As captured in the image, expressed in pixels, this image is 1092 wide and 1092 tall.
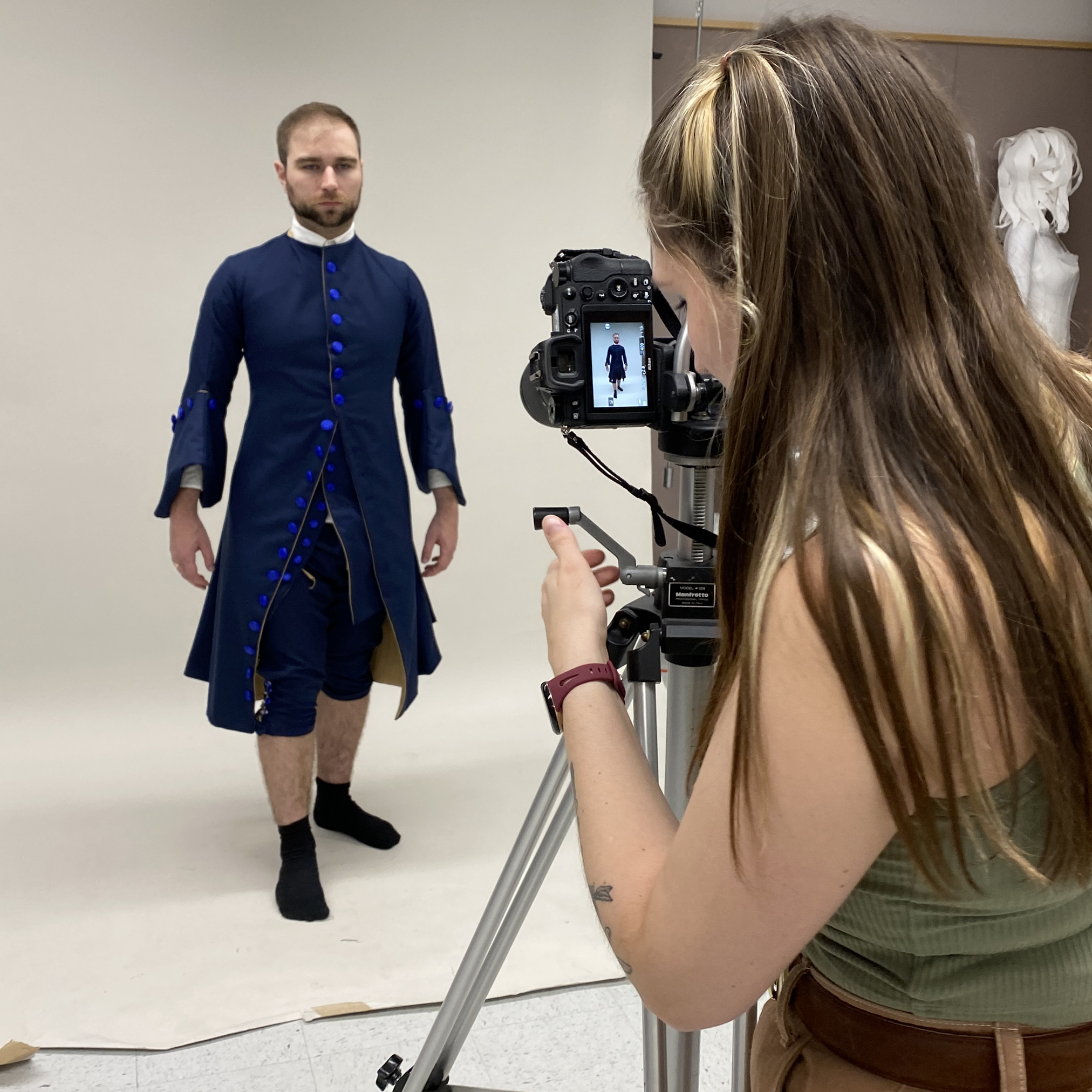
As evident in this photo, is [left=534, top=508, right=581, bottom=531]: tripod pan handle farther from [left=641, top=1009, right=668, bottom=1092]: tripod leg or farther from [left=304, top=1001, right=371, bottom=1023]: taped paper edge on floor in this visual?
[left=304, top=1001, right=371, bottom=1023]: taped paper edge on floor

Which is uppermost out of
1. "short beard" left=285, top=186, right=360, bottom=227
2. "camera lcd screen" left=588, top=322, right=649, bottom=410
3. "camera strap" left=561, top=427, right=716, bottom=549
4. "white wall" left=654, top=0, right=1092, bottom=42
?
"white wall" left=654, top=0, right=1092, bottom=42

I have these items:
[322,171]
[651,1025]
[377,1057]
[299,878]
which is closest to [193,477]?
[322,171]

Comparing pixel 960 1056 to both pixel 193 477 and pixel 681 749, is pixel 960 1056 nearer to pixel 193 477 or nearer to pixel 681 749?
pixel 681 749

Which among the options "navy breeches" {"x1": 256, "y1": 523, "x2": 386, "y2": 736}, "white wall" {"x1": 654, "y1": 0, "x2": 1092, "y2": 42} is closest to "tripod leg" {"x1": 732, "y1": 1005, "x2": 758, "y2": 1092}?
"navy breeches" {"x1": 256, "y1": 523, "x2": 386, "y2": 736}

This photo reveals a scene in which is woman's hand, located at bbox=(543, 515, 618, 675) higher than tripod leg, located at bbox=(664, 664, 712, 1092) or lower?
higher

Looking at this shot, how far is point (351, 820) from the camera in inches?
96.3

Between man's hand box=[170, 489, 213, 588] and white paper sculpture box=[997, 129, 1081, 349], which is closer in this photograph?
man's hand box=[170, 489, 213, 588]

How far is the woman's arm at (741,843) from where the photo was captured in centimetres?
53

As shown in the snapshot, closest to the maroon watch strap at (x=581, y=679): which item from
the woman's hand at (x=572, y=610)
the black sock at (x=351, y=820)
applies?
the woman's hand at (x=572, y=610)

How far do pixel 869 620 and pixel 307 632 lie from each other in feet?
5.85

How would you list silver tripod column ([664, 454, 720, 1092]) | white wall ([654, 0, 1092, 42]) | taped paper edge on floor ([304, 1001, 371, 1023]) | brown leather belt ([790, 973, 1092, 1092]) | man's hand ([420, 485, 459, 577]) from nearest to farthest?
brown leather belt ([790, 973, 1092, 1092]) < silver tripod column ([664, 454, 720, 1092]) < taped paper edge on floor ([304, 1001, 371, 1023]) < man's hand ([420, 485, 459, 577]) < white wall ([654, 0, 1092, 42])

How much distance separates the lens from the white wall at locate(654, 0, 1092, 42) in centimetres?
329

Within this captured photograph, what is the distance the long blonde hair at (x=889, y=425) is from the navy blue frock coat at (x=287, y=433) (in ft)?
5.08

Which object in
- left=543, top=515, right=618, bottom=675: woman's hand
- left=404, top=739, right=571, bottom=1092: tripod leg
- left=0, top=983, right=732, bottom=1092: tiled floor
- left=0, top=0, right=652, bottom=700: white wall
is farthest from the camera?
left=0, top=0, right=652, bottom=700: white wall
